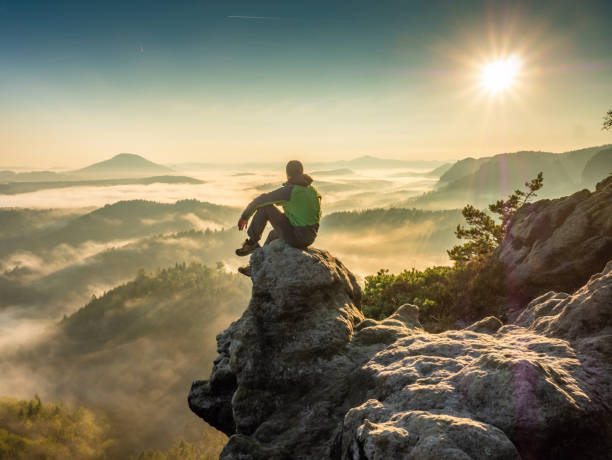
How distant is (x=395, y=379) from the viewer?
22.1 feet

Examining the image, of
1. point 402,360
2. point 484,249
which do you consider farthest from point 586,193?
point 402,360

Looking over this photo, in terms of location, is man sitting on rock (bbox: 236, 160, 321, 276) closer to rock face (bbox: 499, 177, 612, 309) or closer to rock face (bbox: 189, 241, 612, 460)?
rock face (bbox: 189, 241, 612, 460)

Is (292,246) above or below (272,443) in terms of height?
above

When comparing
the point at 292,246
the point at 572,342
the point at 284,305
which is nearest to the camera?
the point at 572,342

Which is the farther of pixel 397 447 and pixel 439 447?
pixel 397 447

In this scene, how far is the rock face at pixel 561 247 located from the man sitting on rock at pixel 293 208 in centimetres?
959

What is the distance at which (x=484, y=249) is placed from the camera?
74.2ft

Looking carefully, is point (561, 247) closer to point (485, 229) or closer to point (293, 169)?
point (485, 229)

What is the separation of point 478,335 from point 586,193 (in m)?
11.6

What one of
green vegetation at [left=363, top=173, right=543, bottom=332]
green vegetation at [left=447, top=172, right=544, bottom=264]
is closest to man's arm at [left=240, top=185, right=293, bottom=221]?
green vegetation at [left=363, top=173, right=543, bottom=332]

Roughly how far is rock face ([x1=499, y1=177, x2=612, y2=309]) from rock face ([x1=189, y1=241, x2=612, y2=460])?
4.40m

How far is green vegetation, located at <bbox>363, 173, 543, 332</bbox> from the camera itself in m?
15.0

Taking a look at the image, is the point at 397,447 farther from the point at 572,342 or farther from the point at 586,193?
the point at 586,193

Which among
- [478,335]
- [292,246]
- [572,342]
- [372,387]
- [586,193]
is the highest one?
[586,193]
